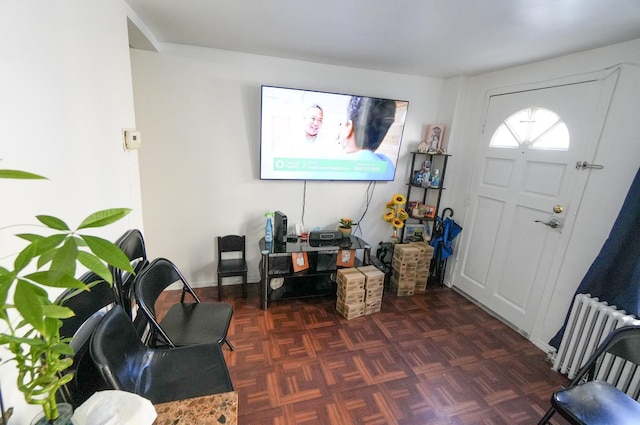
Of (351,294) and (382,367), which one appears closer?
(382,367)

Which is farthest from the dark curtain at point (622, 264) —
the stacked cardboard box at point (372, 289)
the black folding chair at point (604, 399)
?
the stacked cardboard box at point (372, 289)

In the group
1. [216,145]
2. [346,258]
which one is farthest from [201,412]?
[216,145]

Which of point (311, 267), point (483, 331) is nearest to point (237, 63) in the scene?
point (311, 267)

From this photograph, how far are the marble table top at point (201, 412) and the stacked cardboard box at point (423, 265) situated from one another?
2413mm

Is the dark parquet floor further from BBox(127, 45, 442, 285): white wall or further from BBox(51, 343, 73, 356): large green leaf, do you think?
BBox(51, 343, 73, 356): large green leaf

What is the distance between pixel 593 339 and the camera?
5.69ft

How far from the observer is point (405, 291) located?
9.53 feet

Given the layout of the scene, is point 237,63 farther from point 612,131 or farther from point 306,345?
point 612,131

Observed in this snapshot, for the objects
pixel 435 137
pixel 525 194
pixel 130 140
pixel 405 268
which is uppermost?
pixel 435 137

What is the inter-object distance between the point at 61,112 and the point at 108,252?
0.91 m

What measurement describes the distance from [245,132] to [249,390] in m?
2.08

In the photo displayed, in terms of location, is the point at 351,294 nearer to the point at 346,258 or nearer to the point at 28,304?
the point at 346,258

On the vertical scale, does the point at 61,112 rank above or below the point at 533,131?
below

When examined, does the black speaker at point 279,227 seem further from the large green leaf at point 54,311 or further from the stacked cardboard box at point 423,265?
the large green leaf at point 54,311
